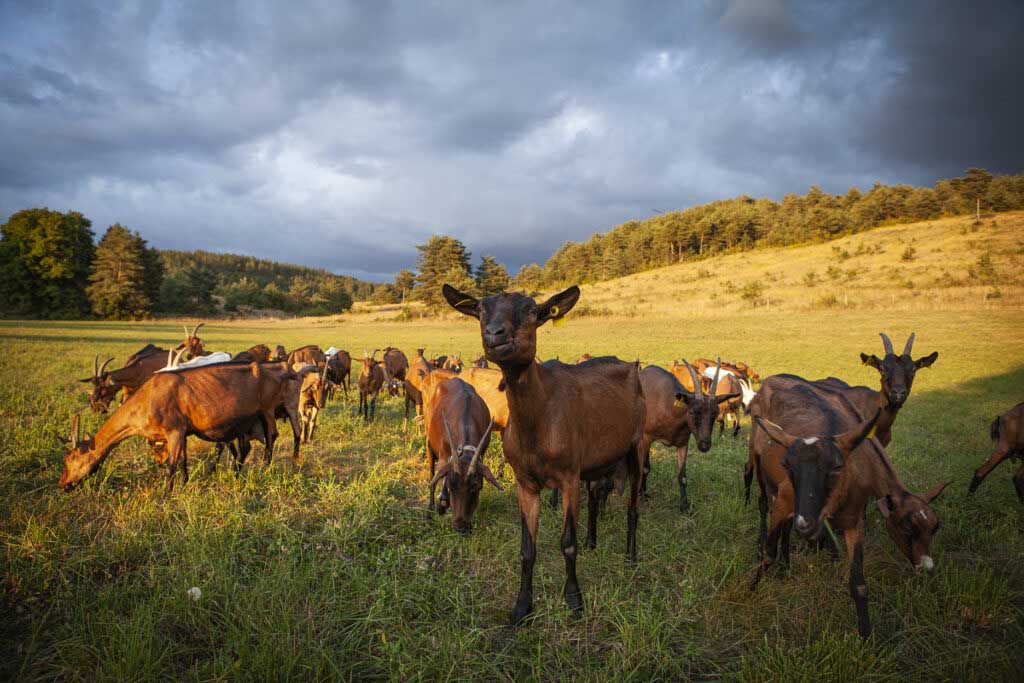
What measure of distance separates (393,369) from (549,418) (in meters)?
12.4

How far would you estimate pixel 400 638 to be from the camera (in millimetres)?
3543

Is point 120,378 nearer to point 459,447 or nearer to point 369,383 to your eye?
point 369,383

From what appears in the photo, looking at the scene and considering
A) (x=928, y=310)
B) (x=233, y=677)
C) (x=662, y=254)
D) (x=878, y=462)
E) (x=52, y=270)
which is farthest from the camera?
(x=662, y=254)

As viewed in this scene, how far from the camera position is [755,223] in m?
87.4

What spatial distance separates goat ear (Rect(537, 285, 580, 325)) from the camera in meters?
3.57

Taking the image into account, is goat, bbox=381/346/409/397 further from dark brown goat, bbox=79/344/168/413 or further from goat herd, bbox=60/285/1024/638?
dark brown goat, bbox=79/344/168/413

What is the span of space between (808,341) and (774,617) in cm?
2743

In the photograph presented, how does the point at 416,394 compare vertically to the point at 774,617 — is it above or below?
above

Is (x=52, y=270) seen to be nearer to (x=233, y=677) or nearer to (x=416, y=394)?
(x=416, y=394)

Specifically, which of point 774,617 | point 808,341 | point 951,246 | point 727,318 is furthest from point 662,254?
point 774,617

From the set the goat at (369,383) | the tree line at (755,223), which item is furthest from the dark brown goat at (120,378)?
the tree line at (755,223)

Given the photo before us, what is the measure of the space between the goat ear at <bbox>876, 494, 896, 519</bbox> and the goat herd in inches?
0.8

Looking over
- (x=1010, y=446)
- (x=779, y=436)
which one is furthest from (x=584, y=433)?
(x=1010, y=446)

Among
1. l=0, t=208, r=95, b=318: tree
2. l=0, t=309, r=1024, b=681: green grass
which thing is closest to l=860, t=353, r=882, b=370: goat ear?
l=0, t=309, r=1024, b=681: green grass
